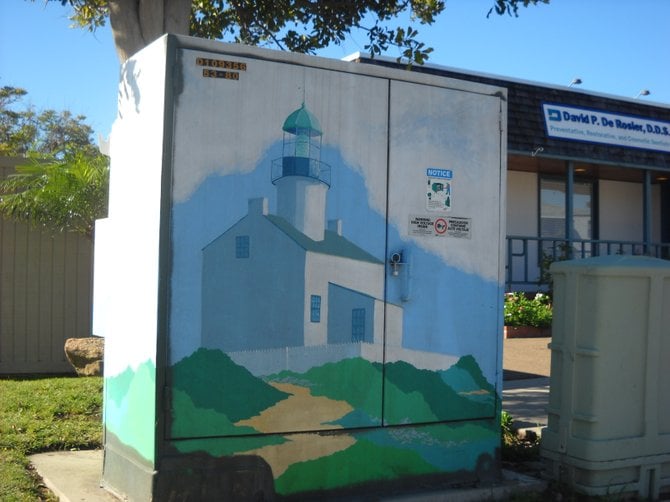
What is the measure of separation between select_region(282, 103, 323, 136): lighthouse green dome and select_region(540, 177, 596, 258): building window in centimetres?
1406

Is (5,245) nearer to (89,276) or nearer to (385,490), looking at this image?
(89,276)

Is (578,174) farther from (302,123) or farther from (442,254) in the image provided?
(302,123)

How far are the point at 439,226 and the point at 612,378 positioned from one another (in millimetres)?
1644

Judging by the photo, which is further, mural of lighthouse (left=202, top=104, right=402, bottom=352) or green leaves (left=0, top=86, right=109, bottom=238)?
green leaves (left=0, top=86, right=109, bottom=238)

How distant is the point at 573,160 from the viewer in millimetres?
16828

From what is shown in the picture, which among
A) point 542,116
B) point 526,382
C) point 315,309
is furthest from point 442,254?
point 542,116

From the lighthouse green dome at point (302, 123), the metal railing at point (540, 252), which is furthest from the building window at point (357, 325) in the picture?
the metal railing at point (540, 252)

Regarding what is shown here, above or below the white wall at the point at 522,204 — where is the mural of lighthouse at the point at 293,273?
below

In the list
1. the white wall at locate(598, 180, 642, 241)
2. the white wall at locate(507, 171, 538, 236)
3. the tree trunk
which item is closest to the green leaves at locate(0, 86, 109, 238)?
the tree trunk

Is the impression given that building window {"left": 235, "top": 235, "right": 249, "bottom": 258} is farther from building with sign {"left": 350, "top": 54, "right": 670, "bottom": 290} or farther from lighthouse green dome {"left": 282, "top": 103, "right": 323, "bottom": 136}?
building with sign {"left": 350, "top": 54, "right": 670, "bottom": 290}

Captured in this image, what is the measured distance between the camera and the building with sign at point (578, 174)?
1620cm

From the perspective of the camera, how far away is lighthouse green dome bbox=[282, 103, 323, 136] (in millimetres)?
5164

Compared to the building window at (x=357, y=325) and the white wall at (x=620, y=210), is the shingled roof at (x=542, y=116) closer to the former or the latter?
the white wall at (x=620, y=210)

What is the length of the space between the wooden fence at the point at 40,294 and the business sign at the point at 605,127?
9806 mm
